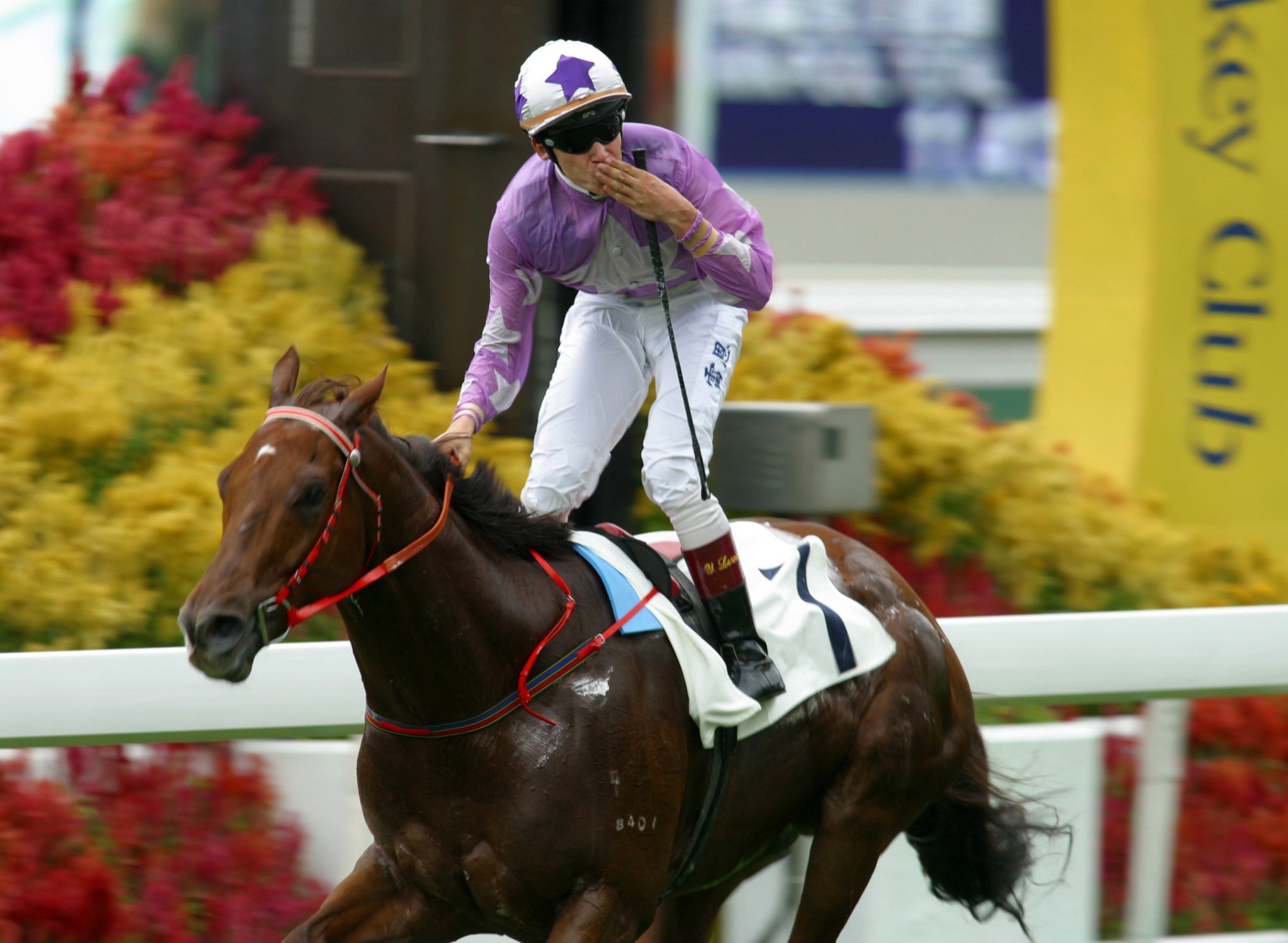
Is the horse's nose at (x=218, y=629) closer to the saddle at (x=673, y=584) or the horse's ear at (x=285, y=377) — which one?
the horse's ear at (x=285, y=377)

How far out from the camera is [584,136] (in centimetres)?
354

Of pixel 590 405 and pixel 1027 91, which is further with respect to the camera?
pixel 1027 91

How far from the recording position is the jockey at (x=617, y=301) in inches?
139

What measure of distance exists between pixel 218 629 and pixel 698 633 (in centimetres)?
122

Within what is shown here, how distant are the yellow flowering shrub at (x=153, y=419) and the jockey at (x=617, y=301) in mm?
1514

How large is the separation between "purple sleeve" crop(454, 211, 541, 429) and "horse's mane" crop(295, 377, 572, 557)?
12.9 inches


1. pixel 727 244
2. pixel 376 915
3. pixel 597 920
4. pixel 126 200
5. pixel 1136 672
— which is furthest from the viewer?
pixel 126 200

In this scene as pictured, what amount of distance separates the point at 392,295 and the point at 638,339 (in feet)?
9.18

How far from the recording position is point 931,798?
4.11 meters

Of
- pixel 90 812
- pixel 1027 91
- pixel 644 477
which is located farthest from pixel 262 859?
pixel 1027 91

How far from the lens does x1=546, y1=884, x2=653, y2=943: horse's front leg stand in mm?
3244

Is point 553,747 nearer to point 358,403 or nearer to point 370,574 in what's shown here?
point 370,574

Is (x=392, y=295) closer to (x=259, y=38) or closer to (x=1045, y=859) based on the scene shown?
(x=259, y=38)

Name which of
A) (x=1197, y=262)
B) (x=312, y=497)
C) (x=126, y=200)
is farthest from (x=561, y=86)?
(x=1197, y=262)
